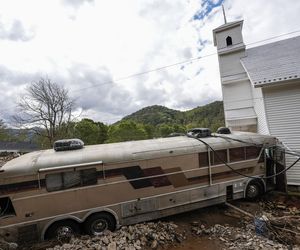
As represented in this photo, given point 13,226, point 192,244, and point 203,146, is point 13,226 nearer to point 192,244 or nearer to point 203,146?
point 192,244

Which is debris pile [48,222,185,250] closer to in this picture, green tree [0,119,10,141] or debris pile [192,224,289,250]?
debris pile [192,224,289,250]

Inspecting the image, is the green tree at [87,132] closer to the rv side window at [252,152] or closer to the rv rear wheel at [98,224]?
the rv rear wheel at [98,224]

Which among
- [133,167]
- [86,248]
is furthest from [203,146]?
[86,248]

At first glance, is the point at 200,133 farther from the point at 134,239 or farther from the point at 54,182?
the point at 54,182

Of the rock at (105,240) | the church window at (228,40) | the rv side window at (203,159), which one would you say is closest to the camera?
the rock at (105,240)

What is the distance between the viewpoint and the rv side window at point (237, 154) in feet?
26.5

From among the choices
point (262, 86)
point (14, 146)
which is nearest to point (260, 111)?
point (262, 86)

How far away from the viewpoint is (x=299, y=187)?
9.41 metres

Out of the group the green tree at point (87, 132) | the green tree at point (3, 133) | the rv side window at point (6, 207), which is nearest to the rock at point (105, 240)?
the rv side window at point (6, 207)

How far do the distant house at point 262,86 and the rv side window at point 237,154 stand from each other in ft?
9.10

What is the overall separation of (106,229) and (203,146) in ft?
14.3

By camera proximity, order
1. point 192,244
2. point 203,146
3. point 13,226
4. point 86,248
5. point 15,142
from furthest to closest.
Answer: point 15,142 → point 203,146 → point 192,244 → point 13,226 → point 86,248

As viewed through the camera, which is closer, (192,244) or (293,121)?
(192,244)

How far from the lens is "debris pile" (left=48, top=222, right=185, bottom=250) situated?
5.10 metres
